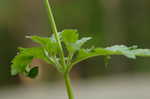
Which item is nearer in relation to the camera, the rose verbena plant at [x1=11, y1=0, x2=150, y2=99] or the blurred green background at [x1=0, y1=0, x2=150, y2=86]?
the rose verbena plant at [x1=11, y1=0, x2=150, y2=99]

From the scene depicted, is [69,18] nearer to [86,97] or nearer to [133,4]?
[133,4]

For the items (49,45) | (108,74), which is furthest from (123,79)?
(49,45)

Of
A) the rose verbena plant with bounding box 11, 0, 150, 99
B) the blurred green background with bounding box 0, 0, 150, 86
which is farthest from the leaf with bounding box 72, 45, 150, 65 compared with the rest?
the blurred green background with bounding box 0, 0, 150, 86

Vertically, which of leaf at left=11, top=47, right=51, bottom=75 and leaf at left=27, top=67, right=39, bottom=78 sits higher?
leaf at left=11, top=47, right=51, bottom=75

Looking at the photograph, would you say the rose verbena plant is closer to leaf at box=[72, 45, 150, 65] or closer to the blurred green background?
leaf at box=[72, 45, 150, 65]

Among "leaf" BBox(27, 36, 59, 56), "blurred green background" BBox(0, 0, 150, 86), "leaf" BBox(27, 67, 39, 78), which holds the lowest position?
"leaf" BBox(27, 67, 39, 78)

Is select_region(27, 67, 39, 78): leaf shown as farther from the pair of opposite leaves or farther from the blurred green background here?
the blurred green background

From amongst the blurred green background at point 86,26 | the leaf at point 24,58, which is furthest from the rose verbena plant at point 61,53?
the blurred green background at point 86,26

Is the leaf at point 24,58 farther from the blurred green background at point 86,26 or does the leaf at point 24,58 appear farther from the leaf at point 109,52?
the blurred green background at point 86,26
